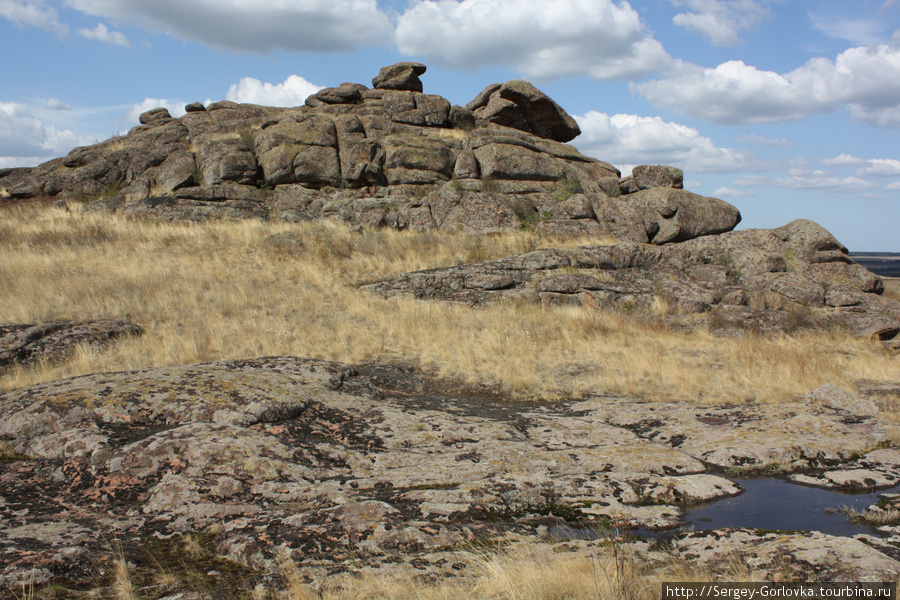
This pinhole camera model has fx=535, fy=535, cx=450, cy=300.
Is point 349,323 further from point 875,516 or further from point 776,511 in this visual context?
point 875,516

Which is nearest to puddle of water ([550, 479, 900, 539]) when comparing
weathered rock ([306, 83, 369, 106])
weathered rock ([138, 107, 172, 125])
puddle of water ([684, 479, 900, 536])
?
puddle of water ([684, 479, 900, 536])

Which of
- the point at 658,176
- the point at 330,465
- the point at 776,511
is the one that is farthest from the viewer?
the point at 658,176

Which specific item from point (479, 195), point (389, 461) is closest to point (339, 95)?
point (479, 195)

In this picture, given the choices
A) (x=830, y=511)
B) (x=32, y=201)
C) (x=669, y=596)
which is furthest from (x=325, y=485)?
(x=32, y=201)

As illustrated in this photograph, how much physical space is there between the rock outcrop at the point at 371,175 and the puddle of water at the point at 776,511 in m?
15.3

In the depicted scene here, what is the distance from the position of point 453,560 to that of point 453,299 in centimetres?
1129

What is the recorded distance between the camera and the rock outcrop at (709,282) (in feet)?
46.3

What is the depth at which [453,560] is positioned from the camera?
358 cm

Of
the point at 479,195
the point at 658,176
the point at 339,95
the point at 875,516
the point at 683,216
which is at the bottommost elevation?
the point at 875,516

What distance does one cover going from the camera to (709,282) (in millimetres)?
16281

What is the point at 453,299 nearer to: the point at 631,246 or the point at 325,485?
the point at 631,246

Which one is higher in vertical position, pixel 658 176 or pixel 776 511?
pixel 658 176

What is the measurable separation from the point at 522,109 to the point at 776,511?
26.4 meters

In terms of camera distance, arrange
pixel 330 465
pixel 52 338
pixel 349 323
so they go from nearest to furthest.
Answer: pixel 330 465
pixel 52 338
pixel 349 323
